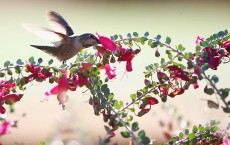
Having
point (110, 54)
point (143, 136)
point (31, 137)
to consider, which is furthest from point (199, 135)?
point (31, 137)

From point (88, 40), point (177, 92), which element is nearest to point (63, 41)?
point (88, 40)

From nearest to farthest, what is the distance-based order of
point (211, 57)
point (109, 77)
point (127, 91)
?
point (211, 57)
point (109, 77)
point (127, 91)

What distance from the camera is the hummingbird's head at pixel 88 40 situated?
7.40 feet

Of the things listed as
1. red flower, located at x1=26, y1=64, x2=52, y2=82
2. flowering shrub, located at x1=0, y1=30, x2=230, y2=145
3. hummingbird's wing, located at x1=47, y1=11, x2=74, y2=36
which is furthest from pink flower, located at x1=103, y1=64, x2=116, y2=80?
hummingbird's wing, located at x1=47, y1=11, x2=74, y2=36

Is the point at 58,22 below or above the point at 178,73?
above

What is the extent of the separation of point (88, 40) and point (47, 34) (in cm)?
16

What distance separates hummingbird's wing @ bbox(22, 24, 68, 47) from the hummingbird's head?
7cm

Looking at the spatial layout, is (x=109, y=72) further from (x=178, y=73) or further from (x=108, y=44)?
(x=178, y=73)

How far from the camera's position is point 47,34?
225 cm

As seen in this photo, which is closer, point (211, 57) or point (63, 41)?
point (211, 57)

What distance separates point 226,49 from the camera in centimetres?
185

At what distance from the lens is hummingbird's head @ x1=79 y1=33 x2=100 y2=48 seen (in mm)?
2256

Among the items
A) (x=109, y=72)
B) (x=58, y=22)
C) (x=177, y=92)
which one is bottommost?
(x=177, y=92)

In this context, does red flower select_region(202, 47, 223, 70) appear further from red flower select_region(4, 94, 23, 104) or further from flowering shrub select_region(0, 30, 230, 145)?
red flower select_region(4, 94, 23, 104)
